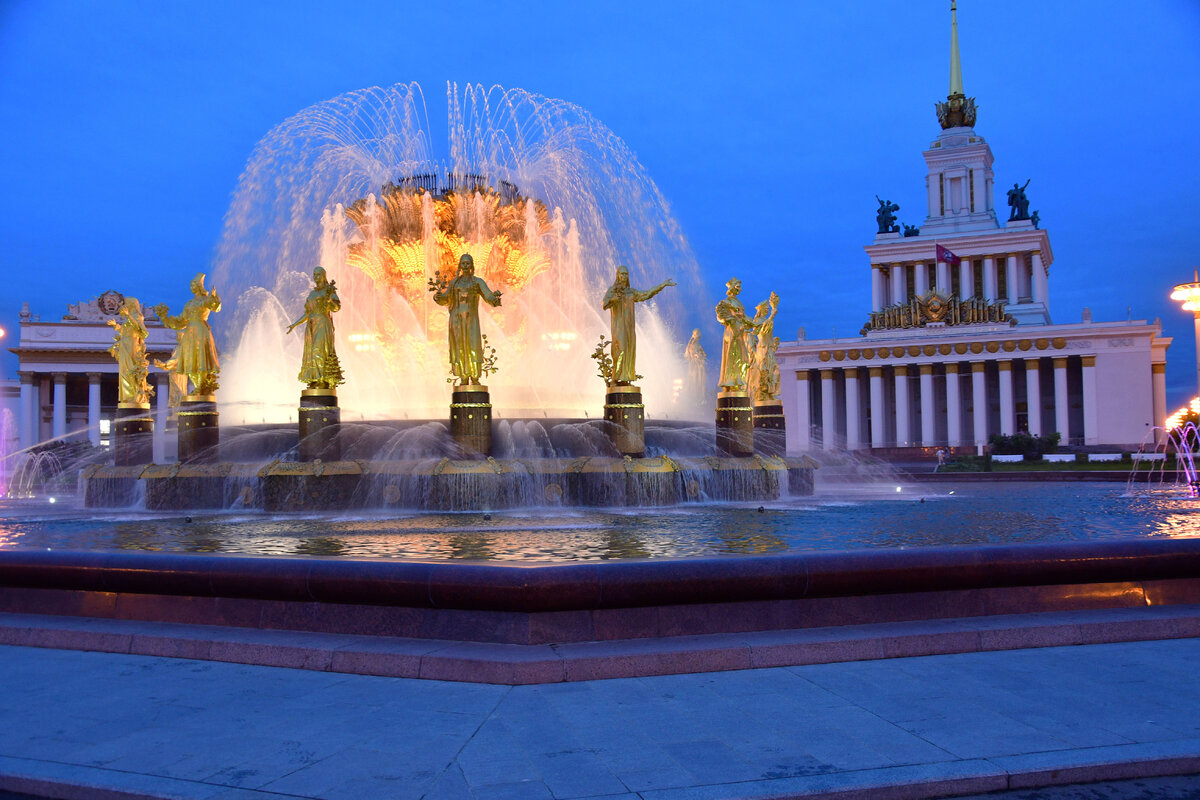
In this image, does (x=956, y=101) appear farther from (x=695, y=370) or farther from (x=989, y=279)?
(x=695, y=370)

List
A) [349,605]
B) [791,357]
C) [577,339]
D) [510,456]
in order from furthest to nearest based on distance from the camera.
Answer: [791,357], [577,339], [510,456], [349,605]

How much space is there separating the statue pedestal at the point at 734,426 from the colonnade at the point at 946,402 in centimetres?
5147

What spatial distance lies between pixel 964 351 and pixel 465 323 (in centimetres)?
6034

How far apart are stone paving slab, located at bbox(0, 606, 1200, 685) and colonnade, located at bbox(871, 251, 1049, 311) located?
72.5 meters

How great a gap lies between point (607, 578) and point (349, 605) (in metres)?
1.80

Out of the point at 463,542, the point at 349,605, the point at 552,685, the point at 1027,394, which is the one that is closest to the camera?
the point at 552,685

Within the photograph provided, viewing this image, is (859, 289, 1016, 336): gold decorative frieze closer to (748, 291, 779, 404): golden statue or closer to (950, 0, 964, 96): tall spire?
(950, 0, 964, 96): tall spire

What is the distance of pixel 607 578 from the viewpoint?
5.69 meters

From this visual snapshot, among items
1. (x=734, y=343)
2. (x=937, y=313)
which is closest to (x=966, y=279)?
(x=937, y=313)

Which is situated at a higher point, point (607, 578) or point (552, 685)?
point (607, 578)

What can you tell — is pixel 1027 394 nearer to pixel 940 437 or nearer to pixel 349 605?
pixel 940 437

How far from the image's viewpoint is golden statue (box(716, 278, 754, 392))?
1817 centimetres

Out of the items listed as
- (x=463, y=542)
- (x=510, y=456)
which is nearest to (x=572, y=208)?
(x=510, y=456)

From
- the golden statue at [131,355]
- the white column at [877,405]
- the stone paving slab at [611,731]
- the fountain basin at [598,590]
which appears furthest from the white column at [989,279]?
the stone paving slab at [611,731]
